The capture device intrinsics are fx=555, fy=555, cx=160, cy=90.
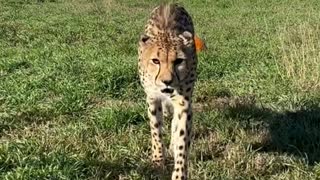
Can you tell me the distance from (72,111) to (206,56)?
3206 millimetres

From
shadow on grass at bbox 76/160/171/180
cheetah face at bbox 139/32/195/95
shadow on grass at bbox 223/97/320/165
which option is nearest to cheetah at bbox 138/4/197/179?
cheetah face at bbox 139/32/195/95

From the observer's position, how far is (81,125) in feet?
17.4

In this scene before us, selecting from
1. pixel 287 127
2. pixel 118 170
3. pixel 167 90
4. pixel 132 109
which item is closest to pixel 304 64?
pixel 287 127

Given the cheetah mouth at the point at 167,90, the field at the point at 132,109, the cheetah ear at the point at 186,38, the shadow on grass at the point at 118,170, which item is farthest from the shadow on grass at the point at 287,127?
the cheetah ear at the point at 186,38

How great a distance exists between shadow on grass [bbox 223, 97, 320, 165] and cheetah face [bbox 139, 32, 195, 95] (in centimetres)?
121

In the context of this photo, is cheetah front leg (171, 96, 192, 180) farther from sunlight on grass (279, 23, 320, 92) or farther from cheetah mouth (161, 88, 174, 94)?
sunlight on grass (279, 23, 320, 92)

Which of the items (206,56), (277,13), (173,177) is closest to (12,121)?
(173,177)

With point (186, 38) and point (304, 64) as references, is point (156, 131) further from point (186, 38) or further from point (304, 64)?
point (304, 64)

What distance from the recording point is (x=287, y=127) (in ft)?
17.7

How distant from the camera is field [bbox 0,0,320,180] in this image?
4.40m

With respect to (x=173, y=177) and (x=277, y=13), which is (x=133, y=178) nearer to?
(x=173, y=177)

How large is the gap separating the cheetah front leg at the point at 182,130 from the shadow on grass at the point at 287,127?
866 millimetres

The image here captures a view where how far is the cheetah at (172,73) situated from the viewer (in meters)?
3.99

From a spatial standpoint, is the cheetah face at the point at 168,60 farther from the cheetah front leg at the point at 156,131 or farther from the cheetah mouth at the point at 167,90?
the cheetah front leg at the point at 156,131
